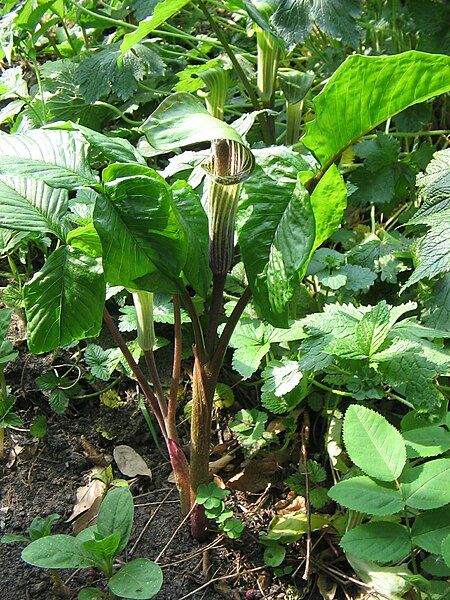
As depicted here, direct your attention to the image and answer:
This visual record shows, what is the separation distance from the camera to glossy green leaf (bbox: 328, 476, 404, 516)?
3.24 ft

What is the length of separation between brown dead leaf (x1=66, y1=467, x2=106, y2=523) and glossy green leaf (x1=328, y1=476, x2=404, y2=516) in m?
0.54

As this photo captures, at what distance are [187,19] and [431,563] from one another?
1807 millimetres

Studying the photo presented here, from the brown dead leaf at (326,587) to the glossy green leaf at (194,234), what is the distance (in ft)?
1.89

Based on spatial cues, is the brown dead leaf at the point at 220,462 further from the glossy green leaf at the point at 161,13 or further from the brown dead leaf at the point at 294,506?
the glossy green leaf at the point at 161,13

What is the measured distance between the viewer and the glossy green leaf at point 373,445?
1018mm

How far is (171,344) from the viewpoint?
1663 millimetres

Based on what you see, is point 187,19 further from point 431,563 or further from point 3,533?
point 431,563

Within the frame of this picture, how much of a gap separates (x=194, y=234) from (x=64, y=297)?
0.64 feet

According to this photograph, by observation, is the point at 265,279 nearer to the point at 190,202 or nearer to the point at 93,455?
the point at 190,202

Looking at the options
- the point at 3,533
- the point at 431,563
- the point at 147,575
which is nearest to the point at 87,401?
the point at 3,533

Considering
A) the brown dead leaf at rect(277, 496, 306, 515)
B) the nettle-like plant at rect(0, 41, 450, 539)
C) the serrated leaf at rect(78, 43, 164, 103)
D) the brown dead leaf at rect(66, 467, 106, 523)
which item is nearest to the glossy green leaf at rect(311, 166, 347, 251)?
the nettle-like plant at rect(0, 41, 450, 539)

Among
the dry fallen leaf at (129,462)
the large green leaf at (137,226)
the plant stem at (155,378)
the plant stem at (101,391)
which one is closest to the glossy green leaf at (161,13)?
the large green leaf at (137,226)

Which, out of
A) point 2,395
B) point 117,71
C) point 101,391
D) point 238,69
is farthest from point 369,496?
point 117,71

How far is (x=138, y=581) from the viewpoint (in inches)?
43.0
